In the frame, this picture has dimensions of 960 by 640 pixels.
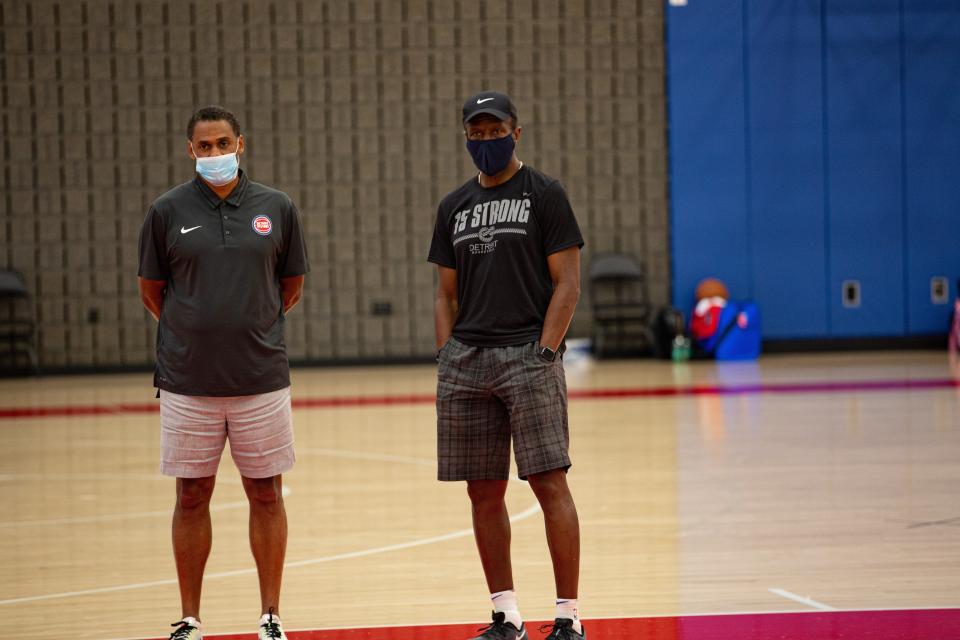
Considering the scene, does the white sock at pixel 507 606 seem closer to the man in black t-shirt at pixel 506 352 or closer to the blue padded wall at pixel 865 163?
the man in black t-shirt at pixel 506 352

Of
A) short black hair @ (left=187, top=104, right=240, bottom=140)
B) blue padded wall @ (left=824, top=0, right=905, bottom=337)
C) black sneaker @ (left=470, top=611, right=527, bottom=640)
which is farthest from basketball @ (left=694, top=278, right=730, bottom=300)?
short black hair @ (left=187, top=104, right=240, bottom=140)

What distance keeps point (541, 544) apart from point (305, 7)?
9929 mm

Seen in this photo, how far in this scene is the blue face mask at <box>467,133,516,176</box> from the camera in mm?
3221

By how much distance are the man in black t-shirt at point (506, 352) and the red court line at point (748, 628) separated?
26cm

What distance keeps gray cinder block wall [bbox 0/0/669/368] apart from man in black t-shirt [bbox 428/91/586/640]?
10331mm

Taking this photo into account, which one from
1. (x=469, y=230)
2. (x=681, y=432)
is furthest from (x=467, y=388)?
(x=681, y=432)

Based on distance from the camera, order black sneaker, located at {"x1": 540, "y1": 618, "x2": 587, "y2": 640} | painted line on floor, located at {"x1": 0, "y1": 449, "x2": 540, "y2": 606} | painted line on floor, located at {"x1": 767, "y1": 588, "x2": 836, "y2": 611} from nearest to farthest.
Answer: black sneaker, located at {"x1": 540, "y1": 618, "x2": 587, "y2": 640}
painted line on floor, located at {"x1": 767, "y1": 588, "x2": 836, "y2": 611}
painted line on floor, located at {"x1": 0, "y1": 449, "x2": 540, "y2": 606}

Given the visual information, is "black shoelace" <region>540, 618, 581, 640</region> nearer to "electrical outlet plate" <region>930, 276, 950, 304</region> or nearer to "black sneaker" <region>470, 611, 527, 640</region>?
"black sneaker" <region>470, 611, 527, 640</region>

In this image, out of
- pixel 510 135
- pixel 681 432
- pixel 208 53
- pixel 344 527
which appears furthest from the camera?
pixel 208 53

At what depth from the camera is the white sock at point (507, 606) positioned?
10.7 feet

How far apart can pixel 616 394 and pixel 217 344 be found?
23.4ft

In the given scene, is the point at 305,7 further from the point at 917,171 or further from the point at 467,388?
the point at 467,388

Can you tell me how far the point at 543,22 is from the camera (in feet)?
44.5

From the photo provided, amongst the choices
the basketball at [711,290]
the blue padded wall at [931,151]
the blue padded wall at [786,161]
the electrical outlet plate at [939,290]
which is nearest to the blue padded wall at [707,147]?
the blue padded wall at [786,161]
